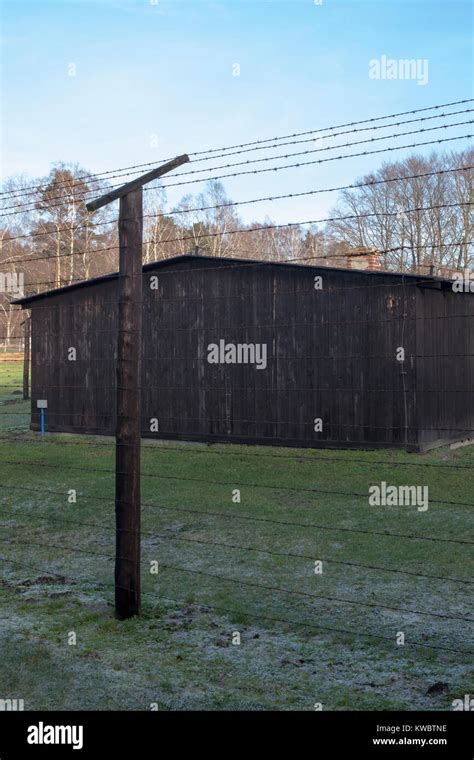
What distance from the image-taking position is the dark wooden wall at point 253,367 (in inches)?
714

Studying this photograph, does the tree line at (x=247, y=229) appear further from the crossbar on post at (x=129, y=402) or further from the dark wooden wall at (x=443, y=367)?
the crossbar on post at (x=129, y=402)

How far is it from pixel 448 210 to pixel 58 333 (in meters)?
26.7

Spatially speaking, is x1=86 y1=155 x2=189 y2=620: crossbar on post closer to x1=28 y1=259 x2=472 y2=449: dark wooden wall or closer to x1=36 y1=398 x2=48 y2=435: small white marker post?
x1=28 y1=259 x2=472 y2=449: dark wooden wall

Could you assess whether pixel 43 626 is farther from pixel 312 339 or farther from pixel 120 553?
pixel 312 339

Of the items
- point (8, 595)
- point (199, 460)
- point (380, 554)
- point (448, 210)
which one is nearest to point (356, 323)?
point (199, 460)

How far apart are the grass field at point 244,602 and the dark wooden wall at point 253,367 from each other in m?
3.41

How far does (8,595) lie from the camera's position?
8.76 metres

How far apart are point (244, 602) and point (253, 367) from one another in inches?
487

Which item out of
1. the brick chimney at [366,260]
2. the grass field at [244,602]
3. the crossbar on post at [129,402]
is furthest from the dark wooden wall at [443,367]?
the crossbar on post at [129,402]

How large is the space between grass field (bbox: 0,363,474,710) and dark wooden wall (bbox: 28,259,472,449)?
11.2ft

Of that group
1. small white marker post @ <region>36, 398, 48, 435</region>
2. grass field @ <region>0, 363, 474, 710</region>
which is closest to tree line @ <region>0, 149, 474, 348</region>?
→ small white marker post @ <region>36, 398, 48, 435</region>

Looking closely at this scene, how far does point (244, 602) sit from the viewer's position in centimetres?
827

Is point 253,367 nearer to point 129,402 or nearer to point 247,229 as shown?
point 129,402

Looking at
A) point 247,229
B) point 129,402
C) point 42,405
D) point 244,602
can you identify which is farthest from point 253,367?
point 247,229
